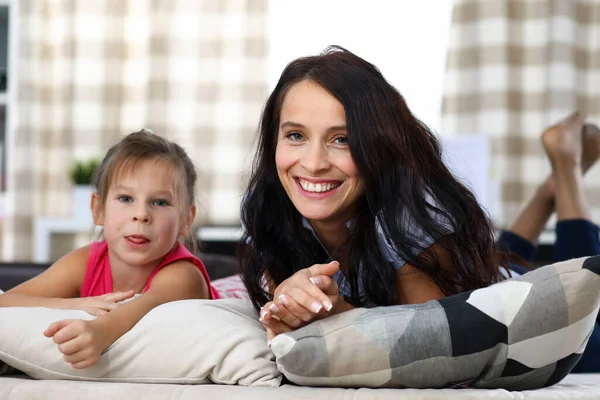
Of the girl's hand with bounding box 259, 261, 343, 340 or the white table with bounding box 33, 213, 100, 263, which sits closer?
the girl's hand with bounding box 259, 261, 343, 340

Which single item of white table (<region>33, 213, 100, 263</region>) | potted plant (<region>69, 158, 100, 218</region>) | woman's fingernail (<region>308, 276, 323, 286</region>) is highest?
woman's fingernail (<region>308, 276, 323, 286</region>)

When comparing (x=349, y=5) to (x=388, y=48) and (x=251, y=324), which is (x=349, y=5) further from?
(x=251, y=324)

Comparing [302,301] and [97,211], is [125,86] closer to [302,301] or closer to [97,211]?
[97,211]

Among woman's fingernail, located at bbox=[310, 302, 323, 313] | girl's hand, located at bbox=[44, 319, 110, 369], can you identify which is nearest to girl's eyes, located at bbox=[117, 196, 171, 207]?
girl's hand, located at bbox=[44, 319, 110, 369]

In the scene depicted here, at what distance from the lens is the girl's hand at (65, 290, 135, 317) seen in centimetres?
136

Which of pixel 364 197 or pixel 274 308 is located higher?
pixel 364 197

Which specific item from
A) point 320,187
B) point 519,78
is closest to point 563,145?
point 320,187

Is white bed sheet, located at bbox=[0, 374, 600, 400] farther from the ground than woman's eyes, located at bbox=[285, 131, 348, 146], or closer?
closer

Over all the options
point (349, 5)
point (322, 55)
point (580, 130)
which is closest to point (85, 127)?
point (349, 5)

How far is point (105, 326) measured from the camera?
1.18 meters

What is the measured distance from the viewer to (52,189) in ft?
13.9

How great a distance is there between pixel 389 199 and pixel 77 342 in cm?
58

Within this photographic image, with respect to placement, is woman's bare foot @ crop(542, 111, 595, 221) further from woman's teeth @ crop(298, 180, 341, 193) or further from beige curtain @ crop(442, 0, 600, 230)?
beige curtain @ crop(442, 0, 600, 230)

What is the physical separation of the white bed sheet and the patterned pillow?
1.3 inches
